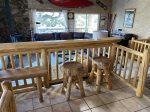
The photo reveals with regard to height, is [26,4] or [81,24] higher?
[26,4]

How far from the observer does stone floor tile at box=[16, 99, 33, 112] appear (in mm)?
1851

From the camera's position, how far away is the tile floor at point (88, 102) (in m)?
1.87

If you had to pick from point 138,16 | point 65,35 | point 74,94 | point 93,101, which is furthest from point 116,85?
point 65,35

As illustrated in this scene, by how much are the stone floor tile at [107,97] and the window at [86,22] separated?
5.33 metres

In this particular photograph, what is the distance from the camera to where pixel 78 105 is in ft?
6.40

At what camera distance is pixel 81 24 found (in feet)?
23.4

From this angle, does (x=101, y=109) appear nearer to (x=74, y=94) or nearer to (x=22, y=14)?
(x=74, y=94)

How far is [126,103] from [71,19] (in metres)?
5.53

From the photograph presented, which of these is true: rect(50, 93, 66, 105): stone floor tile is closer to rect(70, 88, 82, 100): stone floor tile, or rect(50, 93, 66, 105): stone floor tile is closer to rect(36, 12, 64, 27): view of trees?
rect(70, 88, 82, 100): stone floor tile

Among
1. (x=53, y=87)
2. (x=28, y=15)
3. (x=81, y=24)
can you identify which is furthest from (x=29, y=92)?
(x=81, y=24)

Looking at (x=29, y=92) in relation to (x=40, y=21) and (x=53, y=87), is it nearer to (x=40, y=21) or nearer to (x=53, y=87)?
(x=53, y=87)

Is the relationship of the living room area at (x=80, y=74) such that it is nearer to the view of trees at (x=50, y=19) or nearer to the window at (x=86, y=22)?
the view of trees at (x=50, y=19)

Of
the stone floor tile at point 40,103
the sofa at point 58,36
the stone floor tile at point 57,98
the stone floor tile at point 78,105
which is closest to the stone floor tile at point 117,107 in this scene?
the stone floor tile at point 78,105

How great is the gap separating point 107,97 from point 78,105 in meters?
0.53
